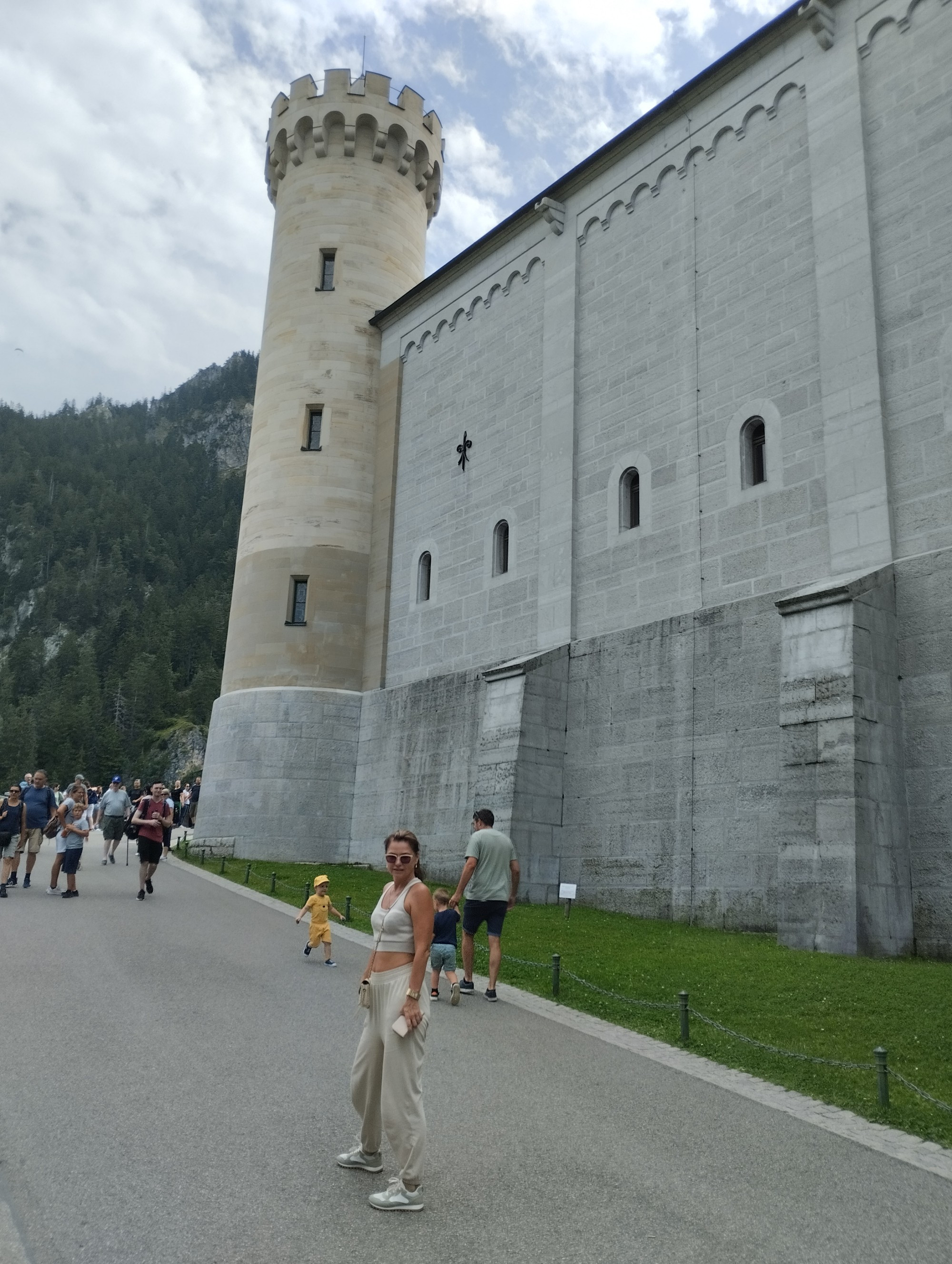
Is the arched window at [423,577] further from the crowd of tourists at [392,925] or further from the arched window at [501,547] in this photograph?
the crowd of tourists at [392,925]

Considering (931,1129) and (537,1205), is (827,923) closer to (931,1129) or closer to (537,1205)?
(931,1129)

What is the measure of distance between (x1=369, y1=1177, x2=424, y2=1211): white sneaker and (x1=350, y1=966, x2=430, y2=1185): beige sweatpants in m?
0.05

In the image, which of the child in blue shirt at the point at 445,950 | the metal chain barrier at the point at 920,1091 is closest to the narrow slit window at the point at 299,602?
the child in blue shirt at the point at 445,950

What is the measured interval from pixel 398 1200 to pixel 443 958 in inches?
202

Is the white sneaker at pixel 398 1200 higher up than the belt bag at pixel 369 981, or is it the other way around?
the belt bag at pixel 369 981

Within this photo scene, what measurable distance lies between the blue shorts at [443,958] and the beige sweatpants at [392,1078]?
4600mm

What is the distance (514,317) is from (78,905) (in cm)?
1582

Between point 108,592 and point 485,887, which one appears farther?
point 108,592

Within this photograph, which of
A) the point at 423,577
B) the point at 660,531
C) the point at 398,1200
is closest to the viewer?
the point at 398,1200

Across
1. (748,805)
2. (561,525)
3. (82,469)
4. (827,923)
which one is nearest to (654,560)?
(561,525)

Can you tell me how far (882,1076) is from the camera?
671 cm

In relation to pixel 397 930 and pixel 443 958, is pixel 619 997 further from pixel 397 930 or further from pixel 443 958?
pixel 397 930

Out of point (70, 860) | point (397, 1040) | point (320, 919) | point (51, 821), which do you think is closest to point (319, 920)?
point (320, 919)

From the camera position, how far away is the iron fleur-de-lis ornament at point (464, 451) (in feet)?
78.4
